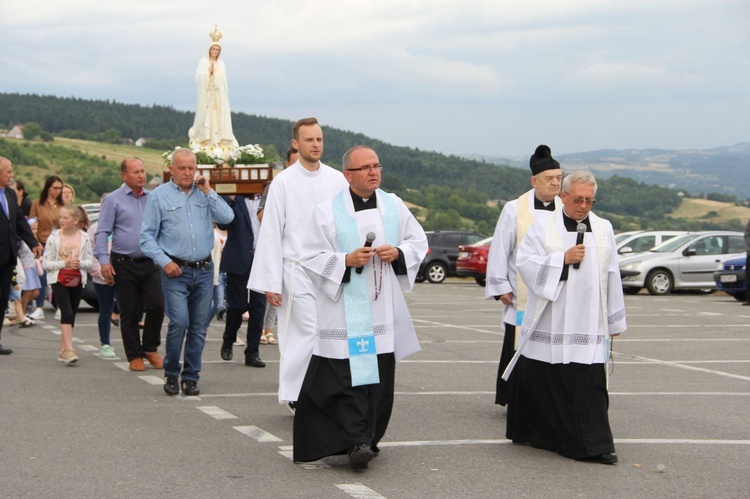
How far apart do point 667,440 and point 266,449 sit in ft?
9.33

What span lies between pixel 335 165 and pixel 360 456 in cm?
6713

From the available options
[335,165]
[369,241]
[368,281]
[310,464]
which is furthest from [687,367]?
[335,165]

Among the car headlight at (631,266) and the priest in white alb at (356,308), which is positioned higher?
the priest in white alb at (356,308)

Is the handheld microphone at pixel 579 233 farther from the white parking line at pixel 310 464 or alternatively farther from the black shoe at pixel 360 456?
the white parking line at pixel 310 464

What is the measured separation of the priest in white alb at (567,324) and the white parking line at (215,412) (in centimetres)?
227

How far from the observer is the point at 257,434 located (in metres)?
8.27

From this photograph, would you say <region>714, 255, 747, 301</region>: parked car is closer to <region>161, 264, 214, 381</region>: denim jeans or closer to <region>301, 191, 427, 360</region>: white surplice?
<region>161, 264, 214, 381</region>: denim jeans

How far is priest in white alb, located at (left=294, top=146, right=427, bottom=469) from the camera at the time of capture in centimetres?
729

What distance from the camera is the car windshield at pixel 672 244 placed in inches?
1064

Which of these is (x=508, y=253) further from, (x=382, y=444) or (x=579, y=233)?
(x=382, y=444)

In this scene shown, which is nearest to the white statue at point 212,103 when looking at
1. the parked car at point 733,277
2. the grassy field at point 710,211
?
the parked car at point 733,277

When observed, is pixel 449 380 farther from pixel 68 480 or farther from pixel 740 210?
pixel 740 210

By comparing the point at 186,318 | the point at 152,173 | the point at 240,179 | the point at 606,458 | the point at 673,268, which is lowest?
the point at 606,458

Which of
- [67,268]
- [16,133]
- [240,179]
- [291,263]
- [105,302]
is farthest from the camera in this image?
[16,133]
